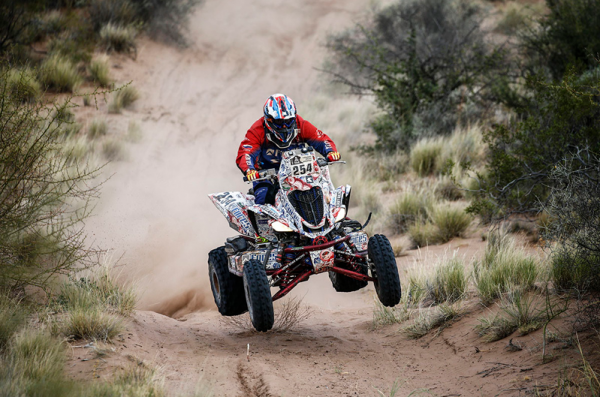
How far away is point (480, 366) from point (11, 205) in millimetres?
4755

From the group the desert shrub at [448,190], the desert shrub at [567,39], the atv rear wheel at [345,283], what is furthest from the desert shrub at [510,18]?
the atv rear wheel at [345,283]

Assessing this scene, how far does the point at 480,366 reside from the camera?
5387 mm

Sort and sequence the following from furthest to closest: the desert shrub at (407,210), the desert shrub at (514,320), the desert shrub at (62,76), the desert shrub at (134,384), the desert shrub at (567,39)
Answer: the desert shrub at (62,76), the desert shrub at (567,39), the desert shrub at (407,210), the desert shrub at (514,320), the desert shrub at (134,384)

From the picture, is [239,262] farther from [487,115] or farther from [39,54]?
[39,54]

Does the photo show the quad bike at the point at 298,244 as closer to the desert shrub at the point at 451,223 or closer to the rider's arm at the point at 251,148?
the rider's arm at the point at 251,148

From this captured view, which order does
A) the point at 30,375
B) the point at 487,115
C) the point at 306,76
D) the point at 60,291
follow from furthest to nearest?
the point at 306,76, the point at 487,115, the point at 60,291, the point at 30,375

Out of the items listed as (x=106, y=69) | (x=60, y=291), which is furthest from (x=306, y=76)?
(x=60, y=291)

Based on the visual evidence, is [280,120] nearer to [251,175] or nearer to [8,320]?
[251,175]

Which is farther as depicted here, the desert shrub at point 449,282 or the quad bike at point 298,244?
the desert shrub at point 449,282

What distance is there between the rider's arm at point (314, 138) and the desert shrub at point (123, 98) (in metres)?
10.5

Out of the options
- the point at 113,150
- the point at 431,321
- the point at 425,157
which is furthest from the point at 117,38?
the point at 431,321

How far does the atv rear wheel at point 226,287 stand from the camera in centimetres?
706

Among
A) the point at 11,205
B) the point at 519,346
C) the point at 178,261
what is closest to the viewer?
the point at 519,346

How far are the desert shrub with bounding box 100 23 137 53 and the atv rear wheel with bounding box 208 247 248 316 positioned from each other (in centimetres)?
1395
